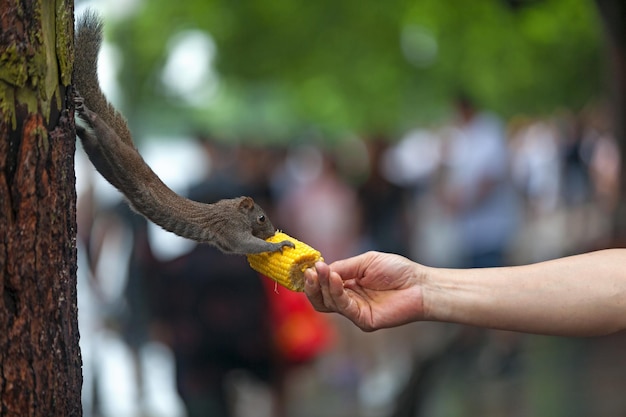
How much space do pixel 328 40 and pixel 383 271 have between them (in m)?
13.1

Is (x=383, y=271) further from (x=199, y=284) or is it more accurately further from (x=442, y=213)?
(x=442, y=213)

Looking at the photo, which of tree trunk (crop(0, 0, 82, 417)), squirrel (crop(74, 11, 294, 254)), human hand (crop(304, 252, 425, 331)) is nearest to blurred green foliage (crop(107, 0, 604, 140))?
human hand (crop(304, 252, 425, 331))

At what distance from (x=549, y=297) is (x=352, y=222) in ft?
24.4

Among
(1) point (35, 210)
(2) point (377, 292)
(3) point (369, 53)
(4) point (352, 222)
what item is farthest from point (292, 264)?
(3) point (369, 53)

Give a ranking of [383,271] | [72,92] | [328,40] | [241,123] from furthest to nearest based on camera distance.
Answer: [241,123]
[328,40]
[383,271]
[72,92]

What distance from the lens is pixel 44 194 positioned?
6.87 ft

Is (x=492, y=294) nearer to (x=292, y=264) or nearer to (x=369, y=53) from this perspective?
(x=292, y=264)

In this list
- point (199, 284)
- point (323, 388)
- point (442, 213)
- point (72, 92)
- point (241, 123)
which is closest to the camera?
point (72, 92)

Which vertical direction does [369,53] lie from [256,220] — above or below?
above

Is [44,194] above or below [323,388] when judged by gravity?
above

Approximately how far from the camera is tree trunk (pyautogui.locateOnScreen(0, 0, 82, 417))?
80.3 inches

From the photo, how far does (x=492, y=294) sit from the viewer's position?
8.51 feet

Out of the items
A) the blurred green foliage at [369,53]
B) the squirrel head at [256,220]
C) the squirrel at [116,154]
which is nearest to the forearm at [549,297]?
the squirrel head at [256,220]

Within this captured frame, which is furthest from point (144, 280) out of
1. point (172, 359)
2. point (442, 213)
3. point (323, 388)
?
point (442, 213)
